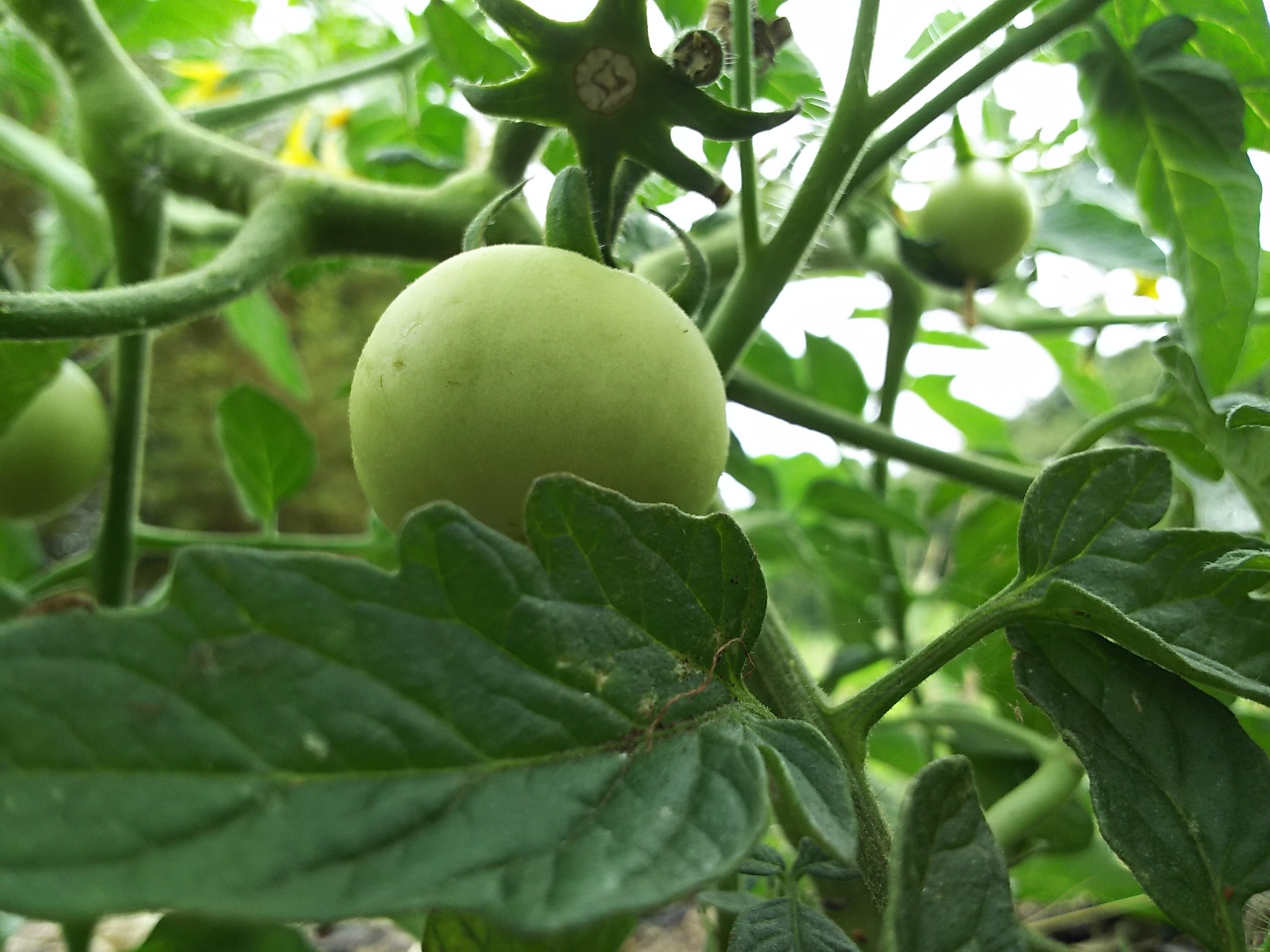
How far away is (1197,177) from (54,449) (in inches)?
29.8

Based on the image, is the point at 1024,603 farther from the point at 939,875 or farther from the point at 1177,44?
the point at 1177,44

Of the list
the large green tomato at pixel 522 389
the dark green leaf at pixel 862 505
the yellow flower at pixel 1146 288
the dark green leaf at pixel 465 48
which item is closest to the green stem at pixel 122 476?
the dark green leaf at pixel 465 48

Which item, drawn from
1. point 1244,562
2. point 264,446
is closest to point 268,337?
point 264,446

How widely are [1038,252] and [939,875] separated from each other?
75cm

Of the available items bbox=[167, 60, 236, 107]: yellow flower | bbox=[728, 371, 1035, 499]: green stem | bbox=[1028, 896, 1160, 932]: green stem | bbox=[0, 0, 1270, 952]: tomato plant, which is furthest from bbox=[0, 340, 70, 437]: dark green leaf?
bbox=[167, 60, 236, 107]: yellow flower

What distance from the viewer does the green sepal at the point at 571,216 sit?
1.13 feet

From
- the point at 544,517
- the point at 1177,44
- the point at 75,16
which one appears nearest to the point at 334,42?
the point at 75,16

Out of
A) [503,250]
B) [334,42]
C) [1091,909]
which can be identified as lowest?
[1091,909]

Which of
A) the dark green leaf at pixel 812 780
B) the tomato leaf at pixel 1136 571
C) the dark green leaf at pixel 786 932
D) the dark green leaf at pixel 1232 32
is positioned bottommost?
the dark green leaf at pixel 786 932

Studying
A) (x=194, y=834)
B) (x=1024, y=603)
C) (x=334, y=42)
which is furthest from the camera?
(x=334, y=42)

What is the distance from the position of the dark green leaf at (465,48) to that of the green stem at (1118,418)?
15.2 inches

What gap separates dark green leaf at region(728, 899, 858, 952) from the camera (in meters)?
0.28

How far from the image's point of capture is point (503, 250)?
1.08 ft

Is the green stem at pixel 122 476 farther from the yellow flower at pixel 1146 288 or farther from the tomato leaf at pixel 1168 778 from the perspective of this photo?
the yellow flower at pixel 1146 288
